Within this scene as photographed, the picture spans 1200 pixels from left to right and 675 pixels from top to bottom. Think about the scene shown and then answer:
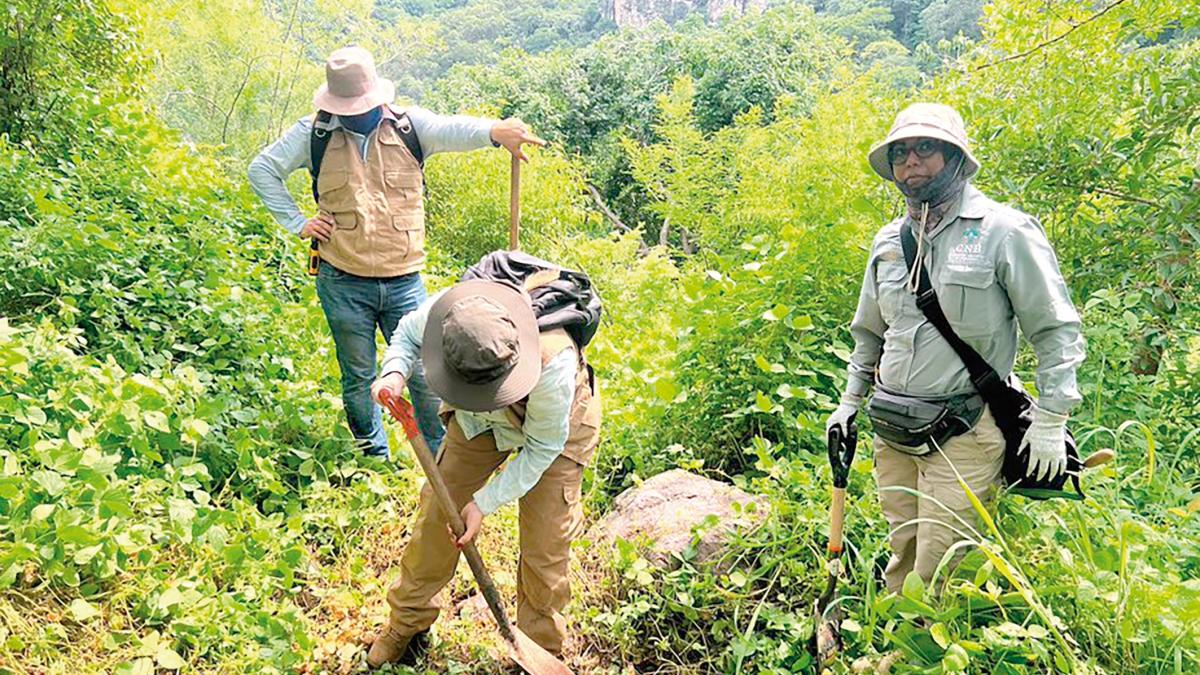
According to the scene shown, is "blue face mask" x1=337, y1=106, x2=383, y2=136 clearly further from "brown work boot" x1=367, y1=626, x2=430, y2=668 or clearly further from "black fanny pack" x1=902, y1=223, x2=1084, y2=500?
"black fanny pack" x1=902, y1=223, x2=1084, y2=500

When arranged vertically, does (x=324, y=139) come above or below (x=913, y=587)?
above

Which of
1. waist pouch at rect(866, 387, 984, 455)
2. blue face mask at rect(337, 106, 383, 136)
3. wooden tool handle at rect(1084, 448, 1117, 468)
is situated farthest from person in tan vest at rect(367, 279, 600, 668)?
wooden tool handle at rect(1084, 448, 1117, 468)

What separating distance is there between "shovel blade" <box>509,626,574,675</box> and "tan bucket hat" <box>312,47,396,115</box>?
200cm

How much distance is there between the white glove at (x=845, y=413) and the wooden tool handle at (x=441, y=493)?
118cm

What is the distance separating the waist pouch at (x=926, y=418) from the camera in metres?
2.01

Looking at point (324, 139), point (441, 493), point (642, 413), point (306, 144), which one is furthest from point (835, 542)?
point (306, 144)

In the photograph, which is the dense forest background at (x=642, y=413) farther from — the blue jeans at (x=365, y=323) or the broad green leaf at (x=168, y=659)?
the blue jeans at (x=365, y=323)

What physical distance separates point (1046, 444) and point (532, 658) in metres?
1.56

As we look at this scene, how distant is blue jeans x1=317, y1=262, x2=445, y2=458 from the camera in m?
3.00

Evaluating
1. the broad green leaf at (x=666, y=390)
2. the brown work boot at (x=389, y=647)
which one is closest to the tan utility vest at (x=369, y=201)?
the broad green leaf at (x=666, y=390)

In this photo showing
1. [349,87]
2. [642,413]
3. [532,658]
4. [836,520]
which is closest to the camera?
[532,658]

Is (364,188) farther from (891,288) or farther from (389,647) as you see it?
(891,288)

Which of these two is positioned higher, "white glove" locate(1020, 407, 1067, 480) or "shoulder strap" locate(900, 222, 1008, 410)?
"shoulder strap" locate(900, 222, 1008, 410)

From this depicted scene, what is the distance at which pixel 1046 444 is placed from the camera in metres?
1.91
